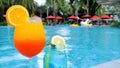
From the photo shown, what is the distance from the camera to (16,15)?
213 centimetres

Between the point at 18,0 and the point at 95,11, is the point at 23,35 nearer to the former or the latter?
the point at 18,0

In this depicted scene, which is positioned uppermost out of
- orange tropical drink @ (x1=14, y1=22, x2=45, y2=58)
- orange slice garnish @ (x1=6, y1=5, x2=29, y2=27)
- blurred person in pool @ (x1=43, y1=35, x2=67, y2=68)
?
orange slice garnish @ (x1=6, y1=5, x2=29, y2=27)

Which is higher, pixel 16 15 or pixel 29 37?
pixel 16 15

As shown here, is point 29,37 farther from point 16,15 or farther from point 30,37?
point 16,15

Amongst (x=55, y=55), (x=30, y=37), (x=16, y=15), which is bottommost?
(x=55, y=55)

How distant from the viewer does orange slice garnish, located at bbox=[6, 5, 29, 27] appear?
205cm

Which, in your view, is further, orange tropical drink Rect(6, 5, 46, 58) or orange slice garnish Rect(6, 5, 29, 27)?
orange slice garnish Rect(6, 5, 29, 27)

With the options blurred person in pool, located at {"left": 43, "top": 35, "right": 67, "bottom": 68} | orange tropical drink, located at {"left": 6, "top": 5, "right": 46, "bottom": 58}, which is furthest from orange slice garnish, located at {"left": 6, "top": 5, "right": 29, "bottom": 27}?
blurred person in pool, located at {"left": 43, "top": 35, "right": 67, "bottom": 68}

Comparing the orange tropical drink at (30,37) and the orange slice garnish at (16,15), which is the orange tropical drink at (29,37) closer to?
the orange tropical drink at (30,37)

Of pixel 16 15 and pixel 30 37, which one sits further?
pixel 16 15

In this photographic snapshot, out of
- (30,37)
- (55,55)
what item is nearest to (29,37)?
(30,37)

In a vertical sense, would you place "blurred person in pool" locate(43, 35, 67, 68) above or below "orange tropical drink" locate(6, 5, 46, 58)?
below

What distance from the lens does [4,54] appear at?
7012mm

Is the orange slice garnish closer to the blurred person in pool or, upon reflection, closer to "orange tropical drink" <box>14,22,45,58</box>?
"orange tropical drink" <box>14,22,45,58</box>
